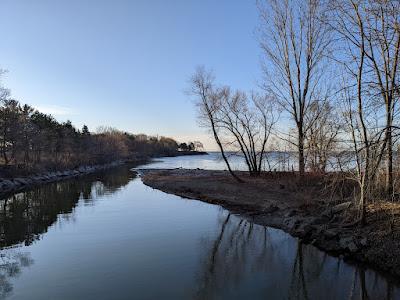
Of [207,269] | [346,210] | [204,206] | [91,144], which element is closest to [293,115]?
[204,206]

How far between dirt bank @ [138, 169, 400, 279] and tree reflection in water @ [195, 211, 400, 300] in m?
0.66

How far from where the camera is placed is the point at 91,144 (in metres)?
85.9

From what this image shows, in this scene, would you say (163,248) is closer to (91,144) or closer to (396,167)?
(396,167)

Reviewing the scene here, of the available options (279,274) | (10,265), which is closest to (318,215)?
(279,274)

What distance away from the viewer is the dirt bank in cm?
1138

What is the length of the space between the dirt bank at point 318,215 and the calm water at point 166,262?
643mm

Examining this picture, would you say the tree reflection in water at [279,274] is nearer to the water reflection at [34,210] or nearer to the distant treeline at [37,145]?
the water reflection at [34,210]

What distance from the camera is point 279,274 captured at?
1093 centimetres

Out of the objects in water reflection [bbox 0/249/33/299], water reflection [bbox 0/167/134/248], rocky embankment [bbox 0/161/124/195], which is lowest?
water reflection [bbox 0/249/33/299]

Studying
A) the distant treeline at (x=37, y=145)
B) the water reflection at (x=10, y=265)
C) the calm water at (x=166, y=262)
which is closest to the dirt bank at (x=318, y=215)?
the calm water at (x=166, y=262)

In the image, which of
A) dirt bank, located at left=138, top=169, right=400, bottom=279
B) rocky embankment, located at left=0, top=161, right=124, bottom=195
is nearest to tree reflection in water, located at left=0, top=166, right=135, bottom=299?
rocky embankment, located at left=0, top=161, right=124, bottom=195

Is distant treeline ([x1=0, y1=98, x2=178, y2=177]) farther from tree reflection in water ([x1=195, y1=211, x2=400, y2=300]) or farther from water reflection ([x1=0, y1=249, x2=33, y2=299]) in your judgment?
tree reflection in water ([x1=195, y1=211, x2=400, y2=300])

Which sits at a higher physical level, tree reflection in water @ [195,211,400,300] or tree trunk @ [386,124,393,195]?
tree trunk @ [386,124,393,195]

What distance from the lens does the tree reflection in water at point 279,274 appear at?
9398 mm
